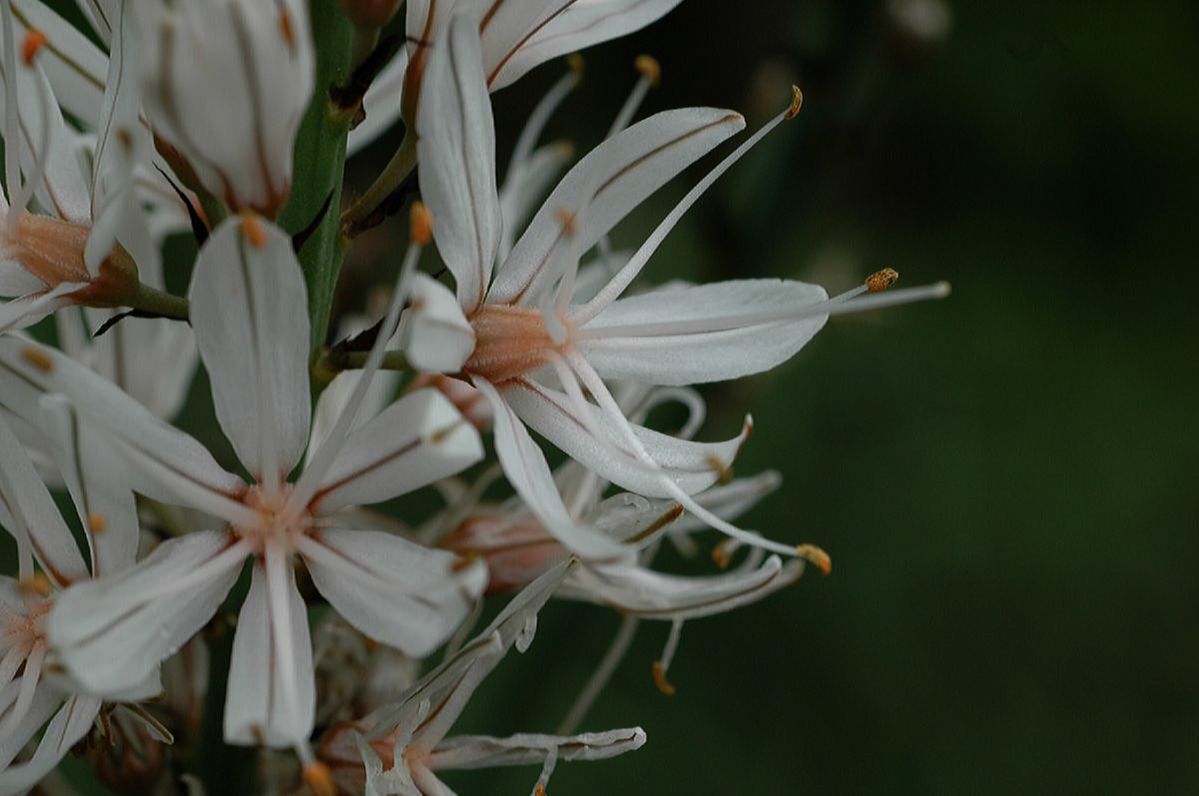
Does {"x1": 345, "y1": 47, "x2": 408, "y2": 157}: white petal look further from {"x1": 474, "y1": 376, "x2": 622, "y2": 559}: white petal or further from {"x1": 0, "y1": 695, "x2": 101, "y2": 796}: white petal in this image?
{"x1": 0, "y1": 695, "x2": 101, "y2": 796}: white petal

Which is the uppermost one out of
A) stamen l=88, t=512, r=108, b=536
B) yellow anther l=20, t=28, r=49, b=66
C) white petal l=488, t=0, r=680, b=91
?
yellow anther l=20, t=28, r=49, b=66

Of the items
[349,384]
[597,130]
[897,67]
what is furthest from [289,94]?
[597,130]

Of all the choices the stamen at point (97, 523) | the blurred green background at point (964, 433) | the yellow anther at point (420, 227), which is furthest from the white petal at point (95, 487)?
the blurred green background at point (964, 433)

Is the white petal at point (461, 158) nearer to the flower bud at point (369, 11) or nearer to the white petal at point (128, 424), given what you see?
the flower bud at point (369, 11)

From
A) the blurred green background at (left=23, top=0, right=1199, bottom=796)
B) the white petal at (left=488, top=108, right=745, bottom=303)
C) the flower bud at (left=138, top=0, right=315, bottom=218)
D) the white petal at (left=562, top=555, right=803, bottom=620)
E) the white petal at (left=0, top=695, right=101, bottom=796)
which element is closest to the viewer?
the flower bud at (left=138, top=0, right=315, bottom=218)

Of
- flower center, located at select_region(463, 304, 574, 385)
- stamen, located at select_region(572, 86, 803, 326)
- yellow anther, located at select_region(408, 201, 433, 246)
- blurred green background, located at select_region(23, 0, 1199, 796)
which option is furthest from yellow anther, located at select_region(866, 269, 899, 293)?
blurred green background, located at select_region(23, 0, 1199, 796)

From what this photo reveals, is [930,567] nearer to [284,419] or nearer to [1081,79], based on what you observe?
[1081,79]
